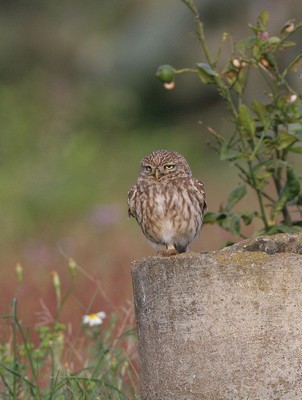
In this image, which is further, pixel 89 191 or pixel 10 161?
pixel 10 161

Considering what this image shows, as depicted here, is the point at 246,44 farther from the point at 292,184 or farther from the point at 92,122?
the point at 92,122

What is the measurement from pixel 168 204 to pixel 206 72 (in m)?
0.73

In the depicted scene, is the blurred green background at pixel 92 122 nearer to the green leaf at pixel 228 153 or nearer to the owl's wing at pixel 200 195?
the owl's wing at pixel 200 195

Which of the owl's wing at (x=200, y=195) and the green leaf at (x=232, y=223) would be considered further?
the owl's wing at (x=200, y=195)

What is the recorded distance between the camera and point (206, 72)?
4977 millimetres

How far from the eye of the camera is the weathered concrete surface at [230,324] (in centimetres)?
369

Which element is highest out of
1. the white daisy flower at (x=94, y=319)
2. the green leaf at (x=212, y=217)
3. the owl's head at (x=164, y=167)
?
the owl's head at (x=164, y=167)

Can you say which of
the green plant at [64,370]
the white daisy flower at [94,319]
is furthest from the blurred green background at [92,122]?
the white daisy flower at [94,319]

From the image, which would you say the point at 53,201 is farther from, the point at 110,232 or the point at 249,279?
the point at 249,279

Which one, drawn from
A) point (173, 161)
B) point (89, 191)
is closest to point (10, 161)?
point (89, 191)

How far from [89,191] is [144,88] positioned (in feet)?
21.3

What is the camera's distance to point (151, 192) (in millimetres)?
5352

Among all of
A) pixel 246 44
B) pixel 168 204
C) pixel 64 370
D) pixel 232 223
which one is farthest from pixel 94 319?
pixel 246 44

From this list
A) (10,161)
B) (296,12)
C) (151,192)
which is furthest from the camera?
(296,12)
